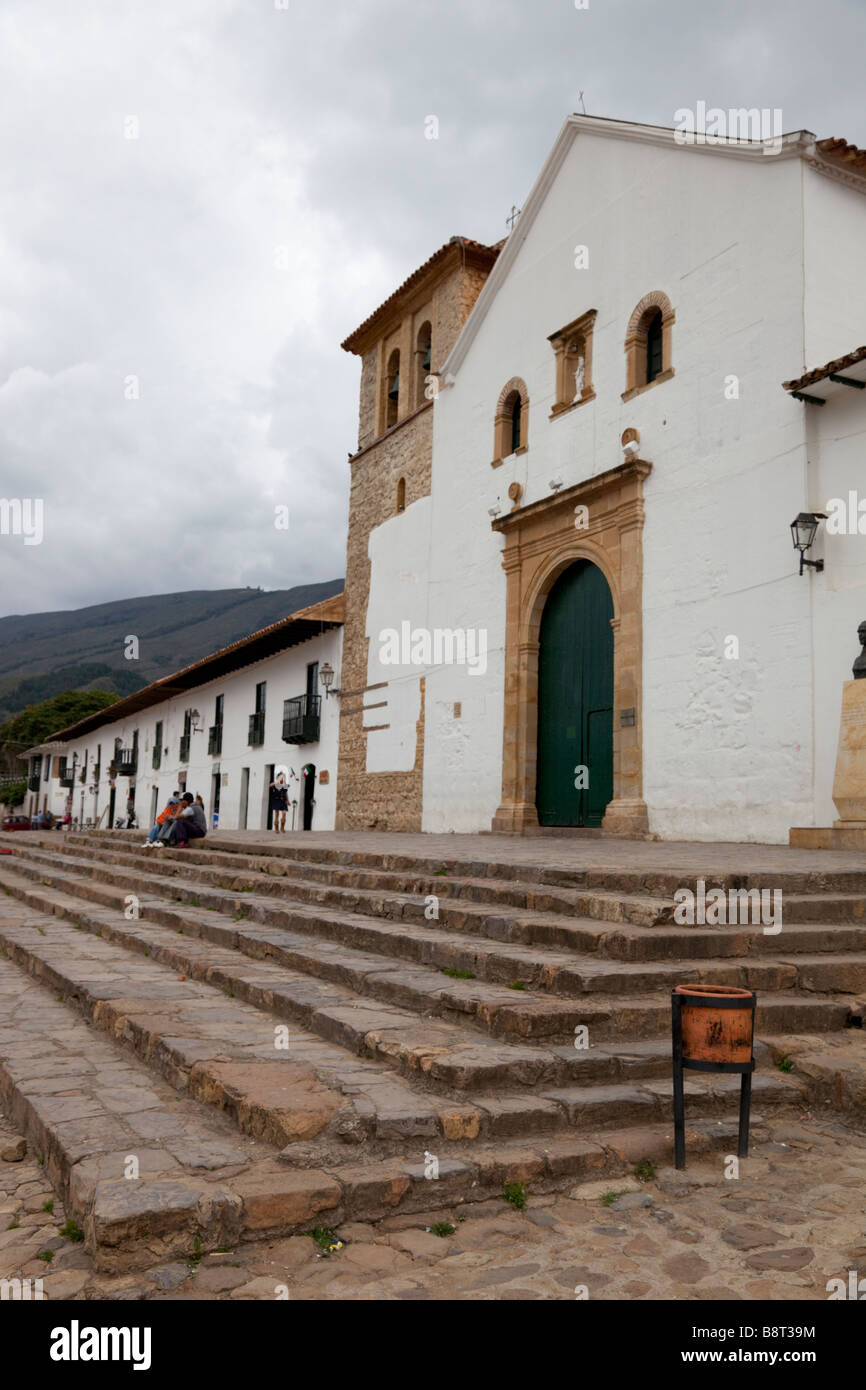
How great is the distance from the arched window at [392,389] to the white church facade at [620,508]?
0.14 ft

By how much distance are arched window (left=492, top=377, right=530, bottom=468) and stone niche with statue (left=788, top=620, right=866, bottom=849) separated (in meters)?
7.26

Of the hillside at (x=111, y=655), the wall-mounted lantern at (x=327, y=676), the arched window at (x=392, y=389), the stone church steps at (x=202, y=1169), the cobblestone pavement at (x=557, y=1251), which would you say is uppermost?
the hillside at (x=111, y=655)

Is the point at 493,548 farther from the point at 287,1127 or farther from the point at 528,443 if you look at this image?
the point at 287,1127

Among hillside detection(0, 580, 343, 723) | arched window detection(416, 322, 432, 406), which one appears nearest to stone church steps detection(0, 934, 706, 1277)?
arched window detection(416, 322, 432, 406)

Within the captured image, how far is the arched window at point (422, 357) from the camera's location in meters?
17.9

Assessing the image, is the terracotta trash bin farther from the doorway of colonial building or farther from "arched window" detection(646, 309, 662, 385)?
the doorway of colonial building

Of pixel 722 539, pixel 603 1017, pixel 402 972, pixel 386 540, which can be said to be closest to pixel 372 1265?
pixel 603 1017

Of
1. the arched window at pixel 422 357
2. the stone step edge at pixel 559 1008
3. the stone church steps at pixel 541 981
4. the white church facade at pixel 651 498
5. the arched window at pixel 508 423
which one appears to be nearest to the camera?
the stone step edge at pixel 559 1008

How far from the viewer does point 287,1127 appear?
3275mm

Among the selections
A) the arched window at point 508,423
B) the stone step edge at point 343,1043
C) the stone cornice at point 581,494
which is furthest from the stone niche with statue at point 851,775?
the arched window at point 508,423

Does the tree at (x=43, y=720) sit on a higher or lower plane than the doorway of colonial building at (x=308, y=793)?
higher

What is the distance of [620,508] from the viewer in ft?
39.5

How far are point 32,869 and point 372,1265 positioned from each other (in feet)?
43.5

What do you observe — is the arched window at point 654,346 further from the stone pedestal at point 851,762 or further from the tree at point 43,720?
the tree at point 43,720
